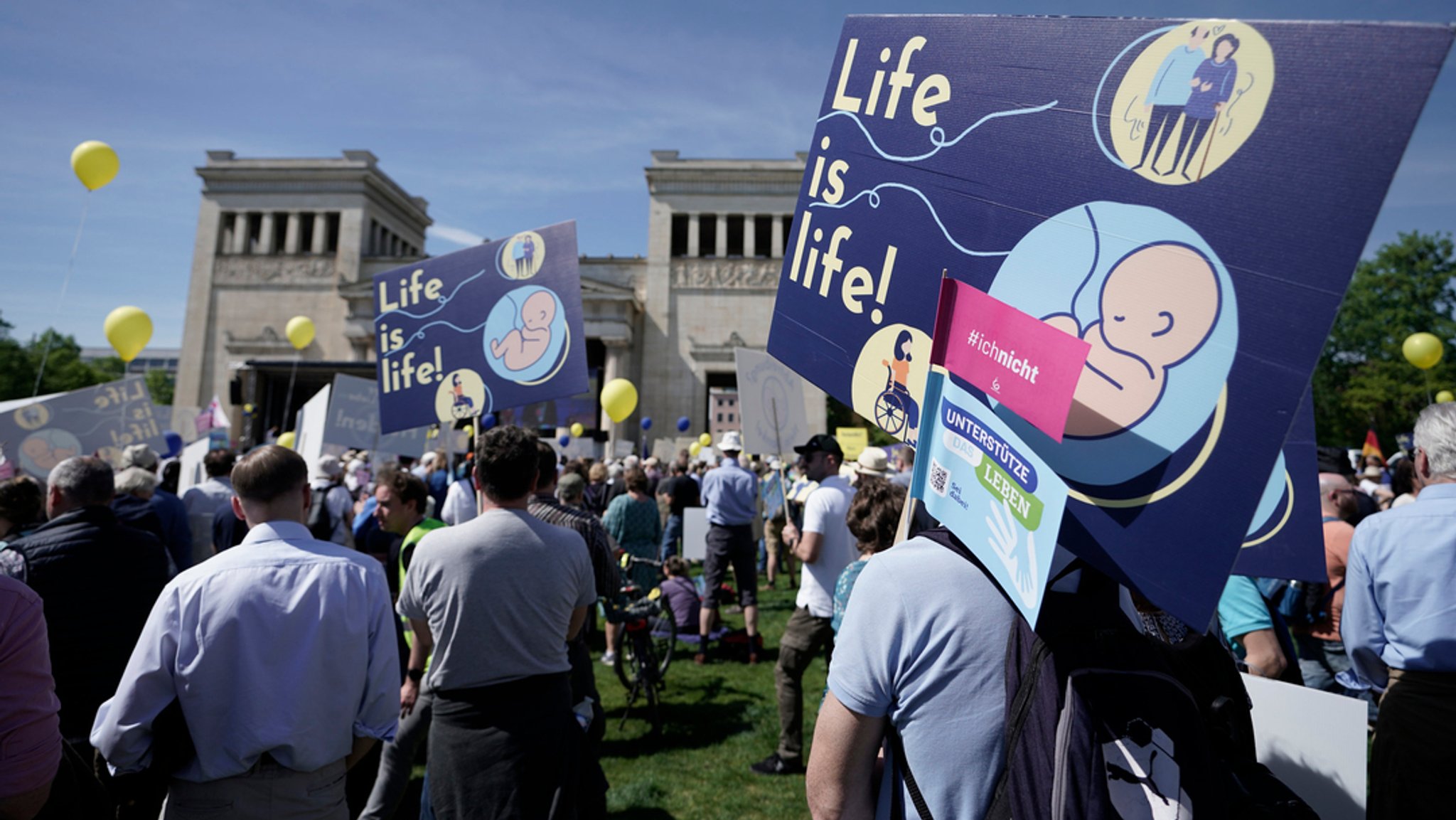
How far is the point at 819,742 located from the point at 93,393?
34.3 feet

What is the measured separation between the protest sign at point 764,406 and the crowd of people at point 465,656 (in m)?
2.93

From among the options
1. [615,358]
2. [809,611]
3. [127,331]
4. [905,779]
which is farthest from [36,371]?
[905,779]

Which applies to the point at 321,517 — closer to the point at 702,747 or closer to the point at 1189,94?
the point at 702,747

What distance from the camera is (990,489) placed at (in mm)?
1494

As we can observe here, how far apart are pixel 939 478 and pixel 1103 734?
1.87 feet

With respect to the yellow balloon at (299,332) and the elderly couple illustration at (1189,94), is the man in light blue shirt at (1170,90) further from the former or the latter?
the yellow balloon at (299,332)

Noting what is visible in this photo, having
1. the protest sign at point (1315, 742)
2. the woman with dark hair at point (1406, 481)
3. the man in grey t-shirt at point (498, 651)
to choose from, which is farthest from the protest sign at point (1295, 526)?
the woman with dark hair at point (1406, 481)

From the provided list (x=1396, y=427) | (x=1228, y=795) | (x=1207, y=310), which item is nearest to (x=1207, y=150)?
(x=1207, y=310)

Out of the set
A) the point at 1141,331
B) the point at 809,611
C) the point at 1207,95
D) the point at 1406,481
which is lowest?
the point at 809,611

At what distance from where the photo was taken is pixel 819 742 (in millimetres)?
1740

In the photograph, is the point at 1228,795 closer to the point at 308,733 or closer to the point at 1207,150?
the point at 1207,150

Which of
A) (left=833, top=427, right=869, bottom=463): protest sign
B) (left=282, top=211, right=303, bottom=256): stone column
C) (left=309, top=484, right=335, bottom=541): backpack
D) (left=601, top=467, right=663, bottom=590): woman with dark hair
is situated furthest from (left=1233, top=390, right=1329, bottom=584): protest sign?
(left=282, top=211, right=303, bottom=256): stone column

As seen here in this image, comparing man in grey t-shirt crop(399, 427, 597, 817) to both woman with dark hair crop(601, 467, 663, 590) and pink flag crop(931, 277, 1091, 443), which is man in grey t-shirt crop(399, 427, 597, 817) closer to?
pink flag crop(931, 277, 1091, 443)

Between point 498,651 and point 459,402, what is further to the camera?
point 459,402
